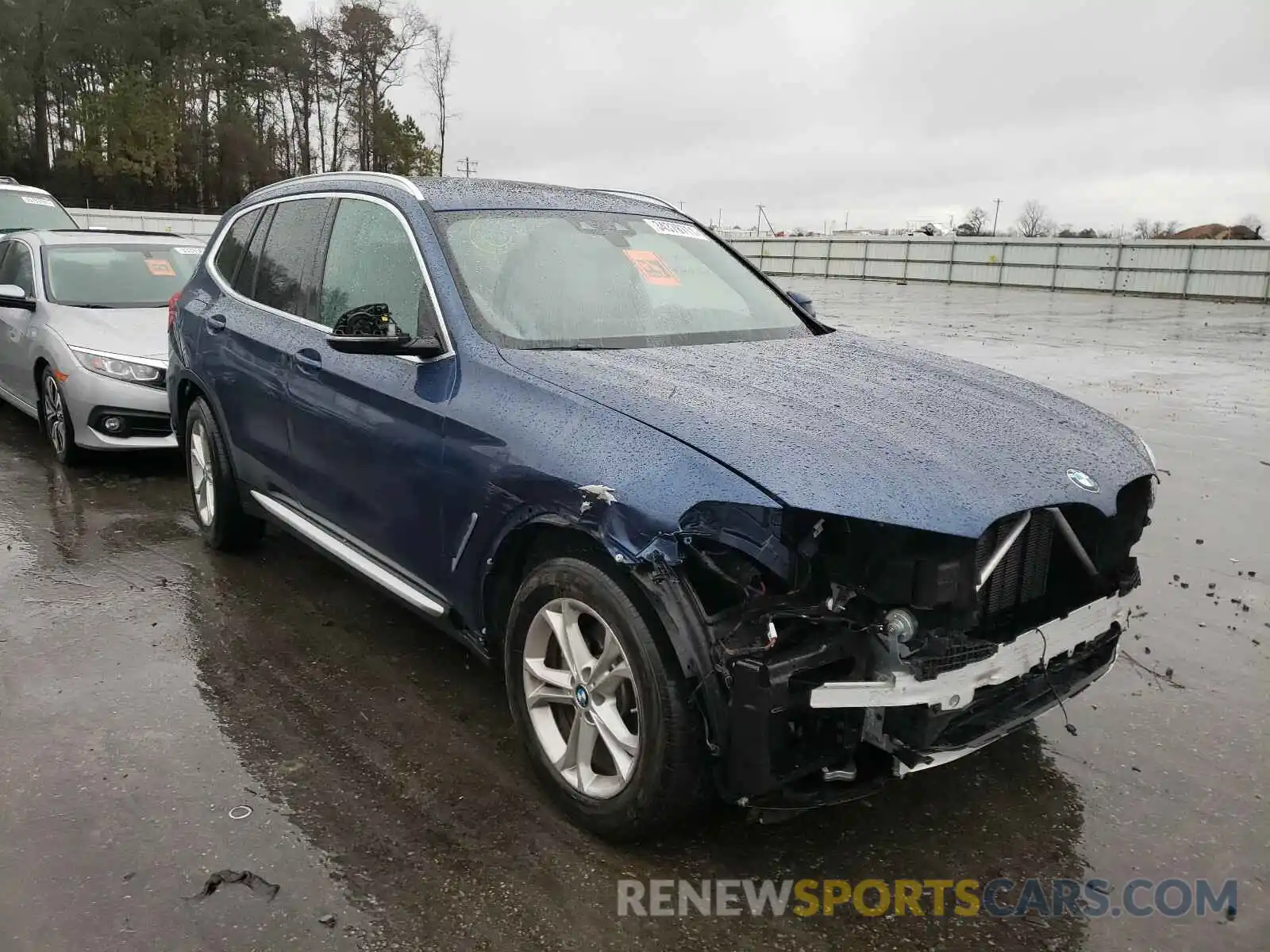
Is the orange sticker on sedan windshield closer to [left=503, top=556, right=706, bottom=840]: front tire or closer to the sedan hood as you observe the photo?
the sedan hood

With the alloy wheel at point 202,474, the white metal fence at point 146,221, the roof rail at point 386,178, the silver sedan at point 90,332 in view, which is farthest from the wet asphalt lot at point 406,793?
the white metal fence at point 146,221

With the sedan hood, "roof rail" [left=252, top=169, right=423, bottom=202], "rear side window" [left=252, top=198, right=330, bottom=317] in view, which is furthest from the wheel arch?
the sedan hood

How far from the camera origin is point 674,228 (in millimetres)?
4551

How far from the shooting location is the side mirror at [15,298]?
23.6 feet

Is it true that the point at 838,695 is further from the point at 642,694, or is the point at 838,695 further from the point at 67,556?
the point at 67,556

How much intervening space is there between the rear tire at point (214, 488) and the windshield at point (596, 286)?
6.81 ft

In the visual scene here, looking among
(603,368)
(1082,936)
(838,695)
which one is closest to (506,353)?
(603,368)

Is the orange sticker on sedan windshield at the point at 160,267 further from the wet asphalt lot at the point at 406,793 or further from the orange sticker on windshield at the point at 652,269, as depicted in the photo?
the orange sticker on windshield at the point at 652,269

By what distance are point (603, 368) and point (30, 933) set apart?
85.6 inches

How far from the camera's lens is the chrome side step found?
348cm

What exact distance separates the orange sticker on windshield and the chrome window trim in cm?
88

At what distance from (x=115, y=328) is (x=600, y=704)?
19.4ft

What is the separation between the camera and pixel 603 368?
312 cm

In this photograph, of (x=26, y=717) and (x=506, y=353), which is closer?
(x=506, y=353)
